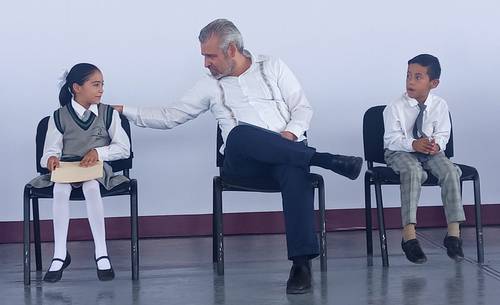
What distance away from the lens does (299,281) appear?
4.84 m

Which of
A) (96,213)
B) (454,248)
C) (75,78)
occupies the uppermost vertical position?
(75,78)

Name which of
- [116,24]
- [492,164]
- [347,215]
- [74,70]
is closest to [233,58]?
[74,70]

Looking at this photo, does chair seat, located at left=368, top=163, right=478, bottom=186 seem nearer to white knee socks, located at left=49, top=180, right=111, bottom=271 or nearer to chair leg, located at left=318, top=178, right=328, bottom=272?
chair leg, located at left=318, top=178, right=328, bottom=272

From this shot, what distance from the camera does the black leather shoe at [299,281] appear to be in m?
4.82

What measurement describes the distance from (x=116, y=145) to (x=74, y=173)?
0.33 m

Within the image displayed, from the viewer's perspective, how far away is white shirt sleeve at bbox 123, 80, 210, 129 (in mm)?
5543

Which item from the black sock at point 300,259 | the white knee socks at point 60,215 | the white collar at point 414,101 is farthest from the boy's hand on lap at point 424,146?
the white knee socks at point 60,215

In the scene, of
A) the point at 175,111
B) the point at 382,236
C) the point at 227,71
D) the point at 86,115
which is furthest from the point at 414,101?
the point at 86,115

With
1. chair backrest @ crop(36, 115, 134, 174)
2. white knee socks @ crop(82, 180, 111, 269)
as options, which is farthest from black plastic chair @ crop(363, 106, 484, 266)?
white knee socks @ crop(82, 180, 111, 269)

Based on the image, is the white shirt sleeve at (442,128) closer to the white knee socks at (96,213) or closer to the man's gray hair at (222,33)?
the man's gray hair at (222,33)

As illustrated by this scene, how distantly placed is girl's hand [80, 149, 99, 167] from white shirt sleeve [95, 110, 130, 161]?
0.11ft

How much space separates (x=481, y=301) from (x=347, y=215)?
2169 millimetres

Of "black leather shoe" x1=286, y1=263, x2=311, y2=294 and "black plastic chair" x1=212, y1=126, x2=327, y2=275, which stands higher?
"black plastic chair" x1=212, y1=126, x2=327, y2=275

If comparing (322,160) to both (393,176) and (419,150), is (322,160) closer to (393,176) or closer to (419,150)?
(393,176)
